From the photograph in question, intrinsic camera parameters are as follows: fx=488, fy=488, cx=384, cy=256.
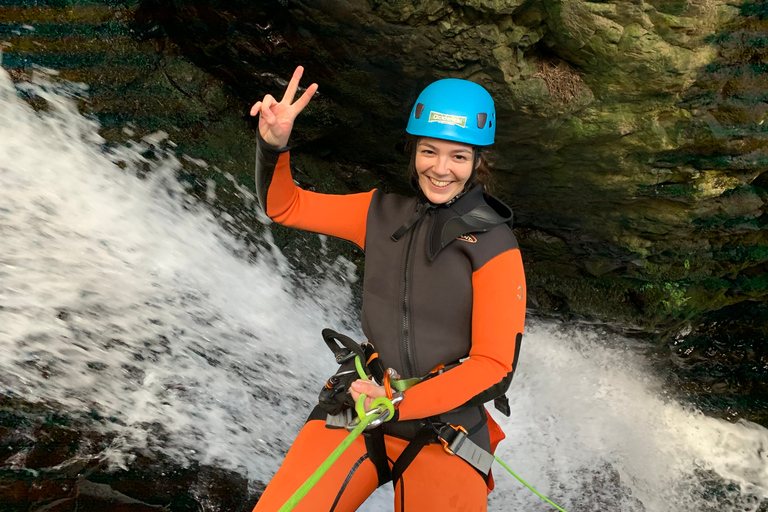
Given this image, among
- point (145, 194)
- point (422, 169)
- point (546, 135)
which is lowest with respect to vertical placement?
point (145, 194)

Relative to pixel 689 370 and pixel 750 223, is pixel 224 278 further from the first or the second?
pixel 689 370

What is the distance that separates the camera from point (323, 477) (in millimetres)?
2213

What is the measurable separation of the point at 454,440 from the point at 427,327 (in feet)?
1.74

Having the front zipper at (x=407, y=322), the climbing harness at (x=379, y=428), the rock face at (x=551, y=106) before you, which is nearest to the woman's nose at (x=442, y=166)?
the front zipper at (x=407, y=322)

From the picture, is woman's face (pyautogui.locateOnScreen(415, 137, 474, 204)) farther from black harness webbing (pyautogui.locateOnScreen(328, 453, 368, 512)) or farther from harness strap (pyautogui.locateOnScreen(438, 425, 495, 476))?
black harness webbing (pyautogui.locateOnScreen(328, 453, 368, 512))

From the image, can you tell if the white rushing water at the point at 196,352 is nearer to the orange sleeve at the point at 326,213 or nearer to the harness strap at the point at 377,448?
the harness strap at the point at 377,448

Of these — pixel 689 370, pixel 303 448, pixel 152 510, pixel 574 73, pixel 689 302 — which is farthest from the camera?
pixel 689 370

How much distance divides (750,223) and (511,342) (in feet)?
10.5

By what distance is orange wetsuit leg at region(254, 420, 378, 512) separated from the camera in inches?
84.1

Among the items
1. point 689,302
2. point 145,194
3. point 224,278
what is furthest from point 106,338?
point 689,302

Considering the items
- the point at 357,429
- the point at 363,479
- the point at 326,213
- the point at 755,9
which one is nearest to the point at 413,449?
the point at 363,479

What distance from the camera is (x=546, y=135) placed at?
353 cm

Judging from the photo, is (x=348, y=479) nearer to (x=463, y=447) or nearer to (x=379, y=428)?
(x=379, y=428)

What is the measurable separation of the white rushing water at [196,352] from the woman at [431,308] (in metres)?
0.98
